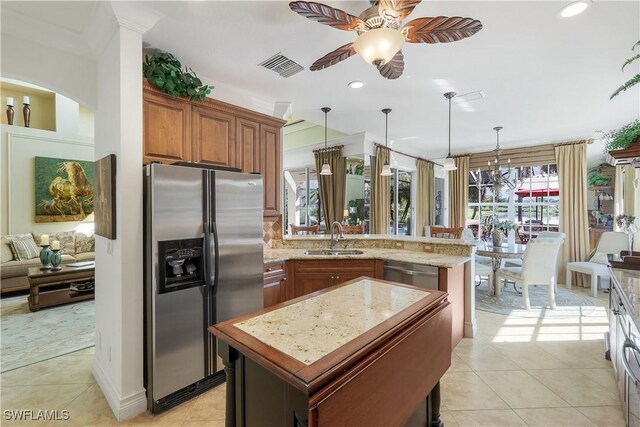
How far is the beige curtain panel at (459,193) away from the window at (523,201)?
25 cm

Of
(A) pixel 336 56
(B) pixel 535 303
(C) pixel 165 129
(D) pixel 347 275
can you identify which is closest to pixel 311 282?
(D) pixel 347 275

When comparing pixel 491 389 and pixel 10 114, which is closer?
pixel 491 389

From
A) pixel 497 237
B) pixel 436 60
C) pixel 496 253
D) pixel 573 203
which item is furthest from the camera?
pixel 573 203

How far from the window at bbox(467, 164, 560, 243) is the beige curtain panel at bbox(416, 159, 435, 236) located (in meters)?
0.85

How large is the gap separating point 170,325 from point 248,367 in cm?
123

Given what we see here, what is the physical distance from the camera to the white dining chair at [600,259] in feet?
15.2

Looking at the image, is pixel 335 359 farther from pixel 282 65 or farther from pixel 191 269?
pixel 282 65

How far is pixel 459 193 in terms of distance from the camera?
22.2 ft

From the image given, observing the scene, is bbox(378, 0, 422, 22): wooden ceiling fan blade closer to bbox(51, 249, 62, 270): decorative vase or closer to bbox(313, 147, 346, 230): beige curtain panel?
bbox(313, 147, 346, 230): beige curtain panel

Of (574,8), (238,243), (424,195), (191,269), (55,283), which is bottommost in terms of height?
(55,283)

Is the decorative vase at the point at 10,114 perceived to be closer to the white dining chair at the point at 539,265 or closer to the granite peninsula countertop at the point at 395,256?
the granite peninsula countertop at the point at 395,256

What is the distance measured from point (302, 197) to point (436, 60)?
450 centimetres

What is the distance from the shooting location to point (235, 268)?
8.19 ft

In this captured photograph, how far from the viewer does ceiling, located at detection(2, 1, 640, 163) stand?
2.09 metres
